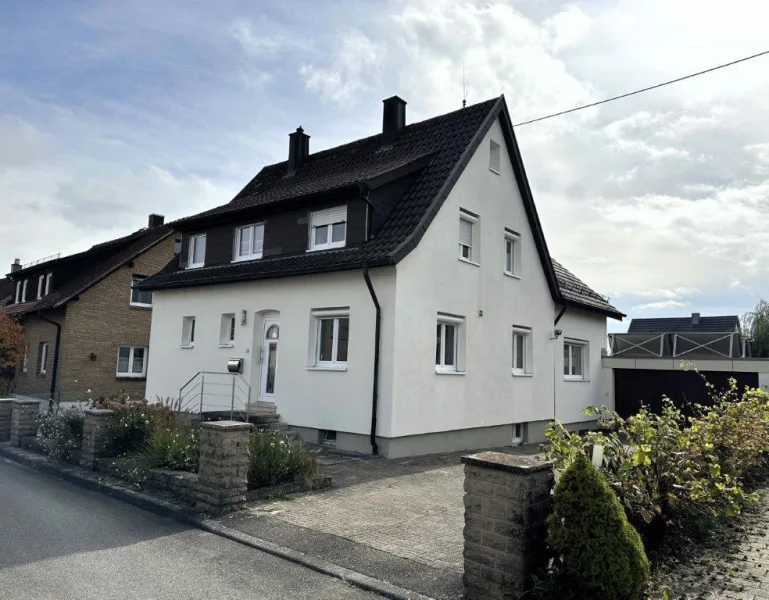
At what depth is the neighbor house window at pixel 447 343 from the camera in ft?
43.1

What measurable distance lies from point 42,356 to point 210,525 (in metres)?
21.9

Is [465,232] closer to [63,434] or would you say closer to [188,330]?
[188,330]

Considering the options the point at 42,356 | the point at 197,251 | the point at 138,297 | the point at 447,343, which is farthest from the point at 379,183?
the point at 42,356

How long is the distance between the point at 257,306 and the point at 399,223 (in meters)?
4.29

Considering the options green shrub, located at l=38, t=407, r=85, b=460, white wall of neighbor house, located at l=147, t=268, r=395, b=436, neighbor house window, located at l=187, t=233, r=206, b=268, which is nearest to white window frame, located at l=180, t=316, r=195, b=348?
white wall of neighbor house, located at l=147, t=268, r=395, b=436

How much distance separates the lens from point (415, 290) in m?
12.2

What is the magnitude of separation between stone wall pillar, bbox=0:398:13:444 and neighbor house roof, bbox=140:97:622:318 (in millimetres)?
4897

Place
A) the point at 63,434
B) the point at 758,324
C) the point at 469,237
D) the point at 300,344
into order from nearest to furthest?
1. the point at 63,434
2. the point at 300,344
3. the point at 469,237
4. the point at 758,324

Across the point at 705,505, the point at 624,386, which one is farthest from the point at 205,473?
the point at 624,386

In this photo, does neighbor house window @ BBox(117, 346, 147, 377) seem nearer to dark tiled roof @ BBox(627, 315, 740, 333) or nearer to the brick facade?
the brick facade

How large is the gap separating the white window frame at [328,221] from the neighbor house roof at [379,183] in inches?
9.9

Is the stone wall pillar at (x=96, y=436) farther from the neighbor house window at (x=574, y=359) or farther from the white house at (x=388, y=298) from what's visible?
the neighbor house window at (x=574, y=359)

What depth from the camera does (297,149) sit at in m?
18.9

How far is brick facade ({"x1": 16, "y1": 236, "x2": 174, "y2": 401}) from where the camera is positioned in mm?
22781
